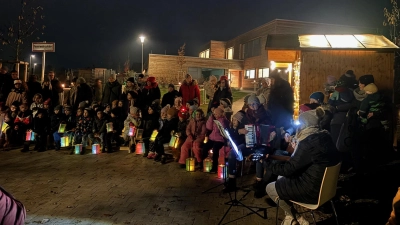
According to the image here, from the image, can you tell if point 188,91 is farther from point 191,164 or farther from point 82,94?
point 82,94

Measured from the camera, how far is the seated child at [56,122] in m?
10.3

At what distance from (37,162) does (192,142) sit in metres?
4.10

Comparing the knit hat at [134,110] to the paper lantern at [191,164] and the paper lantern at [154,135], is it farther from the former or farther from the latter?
the paper lantern at [191,164]

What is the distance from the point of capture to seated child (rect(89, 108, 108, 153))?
32.9 ft

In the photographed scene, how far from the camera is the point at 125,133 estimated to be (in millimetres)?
10039

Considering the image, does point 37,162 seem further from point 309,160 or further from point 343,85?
point 343,85

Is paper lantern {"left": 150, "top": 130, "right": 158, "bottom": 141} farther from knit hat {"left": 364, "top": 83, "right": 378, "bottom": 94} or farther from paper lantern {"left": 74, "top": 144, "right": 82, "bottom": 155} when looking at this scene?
knit hat {"left": 364, "top": 83, "right": 378, "bottom": 94}

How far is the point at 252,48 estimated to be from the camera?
34625mm

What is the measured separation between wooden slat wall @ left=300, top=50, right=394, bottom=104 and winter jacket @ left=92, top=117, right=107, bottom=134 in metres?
6.02

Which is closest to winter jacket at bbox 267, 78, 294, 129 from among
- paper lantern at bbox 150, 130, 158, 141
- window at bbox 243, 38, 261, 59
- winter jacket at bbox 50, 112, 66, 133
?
paper lantern at bbox 150, 130, 158, 141

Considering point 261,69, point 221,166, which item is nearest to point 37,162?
point 221,166

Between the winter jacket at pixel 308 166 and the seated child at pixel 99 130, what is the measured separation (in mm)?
6870

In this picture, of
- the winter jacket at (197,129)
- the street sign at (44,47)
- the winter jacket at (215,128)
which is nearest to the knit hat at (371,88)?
the winter jacket at (215,128)

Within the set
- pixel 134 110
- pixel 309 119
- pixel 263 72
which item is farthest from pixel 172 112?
pixel 263 72
